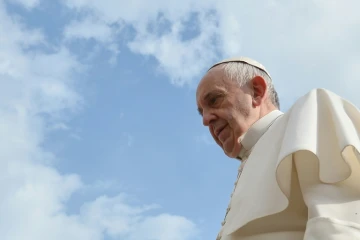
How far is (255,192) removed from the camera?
3.38 metres

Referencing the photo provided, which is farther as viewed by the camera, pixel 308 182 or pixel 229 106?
pixel 229 106

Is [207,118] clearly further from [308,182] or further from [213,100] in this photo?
[308,182]

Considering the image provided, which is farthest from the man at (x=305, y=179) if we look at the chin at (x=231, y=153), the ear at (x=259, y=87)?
the ear at (x=259, y=87)

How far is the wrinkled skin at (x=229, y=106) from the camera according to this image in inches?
175

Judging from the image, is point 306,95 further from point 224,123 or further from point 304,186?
point 224,123

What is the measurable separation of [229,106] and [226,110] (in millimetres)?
37

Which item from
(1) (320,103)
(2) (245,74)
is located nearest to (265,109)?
(2) (245,74)

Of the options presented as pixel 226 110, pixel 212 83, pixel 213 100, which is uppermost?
pixel 212 83

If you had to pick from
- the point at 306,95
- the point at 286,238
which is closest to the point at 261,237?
the point at 286,238

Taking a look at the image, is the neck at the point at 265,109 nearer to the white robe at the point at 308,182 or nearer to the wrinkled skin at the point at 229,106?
the wrinkled skin at the point at 229,106

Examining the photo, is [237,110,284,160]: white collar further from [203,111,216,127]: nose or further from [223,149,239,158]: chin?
[203,111,216,127]: nose

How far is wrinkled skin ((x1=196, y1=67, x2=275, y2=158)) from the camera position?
14.6ft

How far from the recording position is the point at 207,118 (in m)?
4.52

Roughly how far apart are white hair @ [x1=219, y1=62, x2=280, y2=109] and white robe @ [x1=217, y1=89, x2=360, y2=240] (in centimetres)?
114
